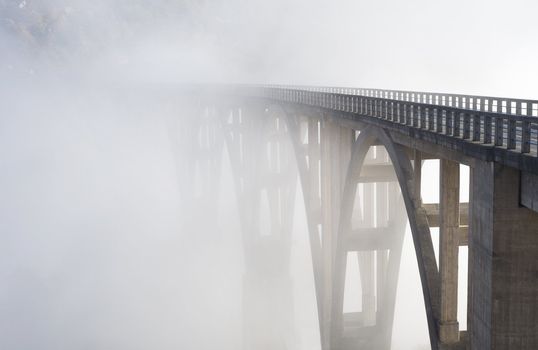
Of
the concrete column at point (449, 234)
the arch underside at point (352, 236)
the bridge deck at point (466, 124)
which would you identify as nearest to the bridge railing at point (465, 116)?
the bridge deck at point (466, 124)

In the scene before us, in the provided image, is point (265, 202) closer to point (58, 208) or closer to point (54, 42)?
point (58, 208)

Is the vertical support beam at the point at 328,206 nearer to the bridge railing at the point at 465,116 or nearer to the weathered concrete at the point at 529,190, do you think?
the bridge railing at the point at 465,116

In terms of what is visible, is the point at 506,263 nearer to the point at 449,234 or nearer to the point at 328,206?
the point at 449,234

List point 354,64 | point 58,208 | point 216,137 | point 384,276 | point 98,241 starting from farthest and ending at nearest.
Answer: point 354,64 < point 58,208 < point 98,241 < point 216,137 < point 384,276

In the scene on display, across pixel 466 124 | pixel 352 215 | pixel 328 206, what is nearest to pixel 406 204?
pixel 466 124

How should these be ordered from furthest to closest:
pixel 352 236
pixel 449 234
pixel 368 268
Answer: pixel 368 268 < pixel 352 236 < pixel 449 234

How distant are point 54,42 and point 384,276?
12978 cm

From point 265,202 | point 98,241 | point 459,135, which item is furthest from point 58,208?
point 459,135

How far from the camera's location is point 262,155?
4397 centimetres

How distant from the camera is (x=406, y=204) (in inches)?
741

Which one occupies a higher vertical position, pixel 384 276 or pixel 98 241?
pixel 384 276

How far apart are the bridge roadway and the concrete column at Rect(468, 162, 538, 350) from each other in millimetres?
21

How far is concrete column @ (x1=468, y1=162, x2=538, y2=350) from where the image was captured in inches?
530

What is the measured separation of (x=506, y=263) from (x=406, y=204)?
541cm
